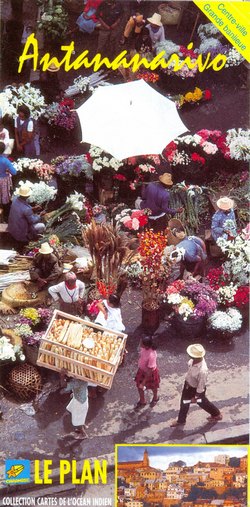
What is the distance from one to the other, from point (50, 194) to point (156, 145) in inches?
81.1

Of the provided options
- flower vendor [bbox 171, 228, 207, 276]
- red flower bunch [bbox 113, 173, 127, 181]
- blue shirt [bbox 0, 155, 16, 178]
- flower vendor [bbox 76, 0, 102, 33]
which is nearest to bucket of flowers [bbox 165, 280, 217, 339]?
flower vendor [bbox 171, 228, 207, 276]

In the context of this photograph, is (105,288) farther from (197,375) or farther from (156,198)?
(197,375)

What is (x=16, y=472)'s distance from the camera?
11320 mm

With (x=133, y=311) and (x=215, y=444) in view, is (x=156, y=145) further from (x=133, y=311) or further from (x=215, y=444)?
(x=215, y=444)

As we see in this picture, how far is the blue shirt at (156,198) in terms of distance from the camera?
47.3 feet

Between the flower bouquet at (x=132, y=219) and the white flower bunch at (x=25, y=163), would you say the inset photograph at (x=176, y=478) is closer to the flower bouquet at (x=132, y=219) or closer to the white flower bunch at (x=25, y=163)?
the flower bouquet at (x=132, y=219)

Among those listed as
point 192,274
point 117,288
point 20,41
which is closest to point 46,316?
point 117,288

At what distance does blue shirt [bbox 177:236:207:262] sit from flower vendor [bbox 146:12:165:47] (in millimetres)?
6060

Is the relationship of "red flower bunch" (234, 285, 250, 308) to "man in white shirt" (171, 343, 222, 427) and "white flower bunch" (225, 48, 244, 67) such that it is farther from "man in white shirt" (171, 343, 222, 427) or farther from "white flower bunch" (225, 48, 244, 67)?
"white flower bunch" (225, 48, 244, 67)

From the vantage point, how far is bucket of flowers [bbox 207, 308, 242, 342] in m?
13.1

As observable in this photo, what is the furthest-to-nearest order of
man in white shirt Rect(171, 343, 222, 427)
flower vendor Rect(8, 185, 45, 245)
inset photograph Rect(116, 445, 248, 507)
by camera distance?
flower vendor Rect(8, 185, 45, 245) → man in white shirt Rect(171, 343, 222, 427) → inset photograph Rect(116, 445, 248, 507)

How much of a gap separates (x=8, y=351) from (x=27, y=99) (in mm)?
5728

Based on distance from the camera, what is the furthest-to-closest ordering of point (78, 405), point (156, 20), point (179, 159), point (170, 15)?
point (170, 15) → point (156, 20) → point (179, 159) → point (78, 405)

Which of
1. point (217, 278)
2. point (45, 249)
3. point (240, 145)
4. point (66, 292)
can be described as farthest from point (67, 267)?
point (240, 145)
